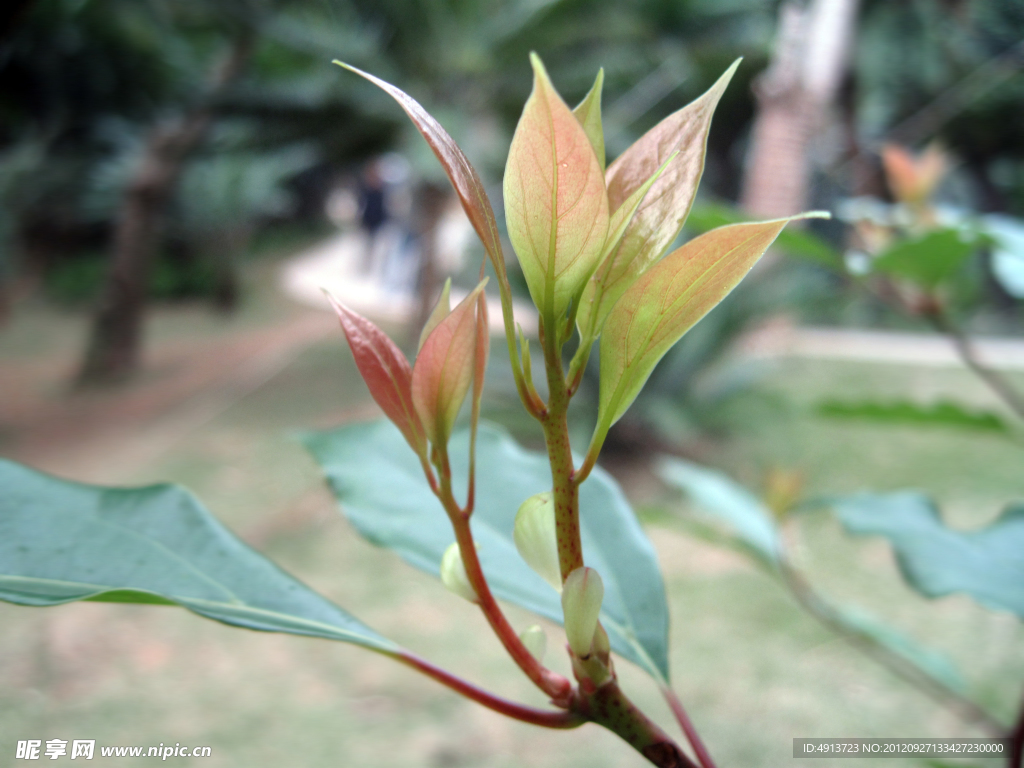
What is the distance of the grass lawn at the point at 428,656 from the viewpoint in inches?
56.0

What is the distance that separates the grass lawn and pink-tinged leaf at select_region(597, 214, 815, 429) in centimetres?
74

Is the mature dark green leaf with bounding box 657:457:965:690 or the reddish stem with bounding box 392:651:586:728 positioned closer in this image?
the reddish stem with bounding box 392:651:586:728

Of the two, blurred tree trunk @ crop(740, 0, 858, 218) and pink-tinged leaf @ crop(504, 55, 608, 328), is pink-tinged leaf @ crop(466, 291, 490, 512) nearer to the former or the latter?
pink-tinged leaf @ crop(504, 55, 608, 328)

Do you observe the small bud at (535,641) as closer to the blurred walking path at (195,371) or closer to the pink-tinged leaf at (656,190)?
the pink-tinged leaf at (656,190)

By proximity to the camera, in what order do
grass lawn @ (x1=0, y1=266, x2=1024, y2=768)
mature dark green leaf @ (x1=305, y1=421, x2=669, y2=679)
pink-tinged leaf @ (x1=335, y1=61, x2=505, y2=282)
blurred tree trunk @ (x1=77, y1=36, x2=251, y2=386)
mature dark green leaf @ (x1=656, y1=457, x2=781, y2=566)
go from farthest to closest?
blurred tree trunk @ (x1=77, y1=36, x2=251, y2=386) → grass lawn @ (x1=0, y1=266, x2=1024, y2=768) → mature dark green leaf @ (x1=656, y1=457, x2=781, y2=566) → mature dark green leaf @ (x1=305, y1=421, x2=669, y2=679) → pink-tinged leaf @ (x1=335, y1=61, x2=505, y2=282)

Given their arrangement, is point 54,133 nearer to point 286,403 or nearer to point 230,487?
point 286,403

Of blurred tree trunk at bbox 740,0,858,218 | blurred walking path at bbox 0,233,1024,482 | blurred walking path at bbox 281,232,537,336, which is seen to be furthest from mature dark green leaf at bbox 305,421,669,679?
blurred walking path at bbox 281,232,537,336

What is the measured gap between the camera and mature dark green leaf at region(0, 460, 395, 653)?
0.27 m

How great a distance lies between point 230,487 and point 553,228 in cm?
281

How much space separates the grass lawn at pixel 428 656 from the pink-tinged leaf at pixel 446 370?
2.33 ft

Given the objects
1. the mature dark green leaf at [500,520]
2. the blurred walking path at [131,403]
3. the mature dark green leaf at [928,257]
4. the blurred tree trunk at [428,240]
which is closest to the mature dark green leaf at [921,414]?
the mature dark green leaf at [928,257]

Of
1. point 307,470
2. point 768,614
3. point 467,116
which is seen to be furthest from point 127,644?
point 467,116

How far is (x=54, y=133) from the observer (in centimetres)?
558

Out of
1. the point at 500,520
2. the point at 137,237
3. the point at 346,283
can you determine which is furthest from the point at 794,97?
the point at 346,283
